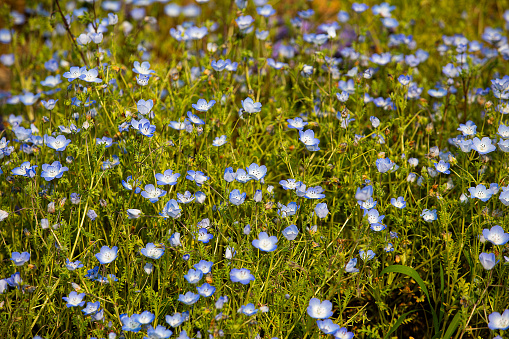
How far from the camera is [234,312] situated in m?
2.05

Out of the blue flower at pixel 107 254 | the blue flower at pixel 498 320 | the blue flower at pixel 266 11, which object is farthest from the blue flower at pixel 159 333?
the blue flower at pixel 266 11

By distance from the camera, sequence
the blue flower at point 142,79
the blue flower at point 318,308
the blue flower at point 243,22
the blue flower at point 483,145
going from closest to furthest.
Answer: the blue flower at point 318,308
the blue flower at point 483,145
the blue flower at point 142,79
the blue flower at point 243,22

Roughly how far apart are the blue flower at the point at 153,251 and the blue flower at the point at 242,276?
→ 0.35m

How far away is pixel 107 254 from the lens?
2.19m

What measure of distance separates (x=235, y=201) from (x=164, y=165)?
0.59 metres

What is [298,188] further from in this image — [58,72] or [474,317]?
[58,72]

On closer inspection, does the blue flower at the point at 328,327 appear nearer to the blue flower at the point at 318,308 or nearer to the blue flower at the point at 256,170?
the blue flower at the point at 318,308

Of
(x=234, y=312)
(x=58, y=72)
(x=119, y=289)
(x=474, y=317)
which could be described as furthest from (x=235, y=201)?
(x=58, y=72)

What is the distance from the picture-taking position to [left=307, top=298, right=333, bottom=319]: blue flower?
2006 millimetres

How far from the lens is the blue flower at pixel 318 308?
6.58 ft

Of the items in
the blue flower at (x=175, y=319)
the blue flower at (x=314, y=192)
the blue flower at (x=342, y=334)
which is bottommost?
the blue flower at (x=342, y=334)

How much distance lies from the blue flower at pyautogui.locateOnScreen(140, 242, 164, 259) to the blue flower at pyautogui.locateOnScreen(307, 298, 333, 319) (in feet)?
2.32

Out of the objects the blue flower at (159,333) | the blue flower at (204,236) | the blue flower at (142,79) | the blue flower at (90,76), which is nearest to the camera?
the blue flower at (159,333)

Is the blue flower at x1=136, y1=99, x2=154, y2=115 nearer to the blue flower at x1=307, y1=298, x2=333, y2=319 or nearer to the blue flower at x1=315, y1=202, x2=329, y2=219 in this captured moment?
the blue flower at x1=315, y1=202, x2=329, y2=219
